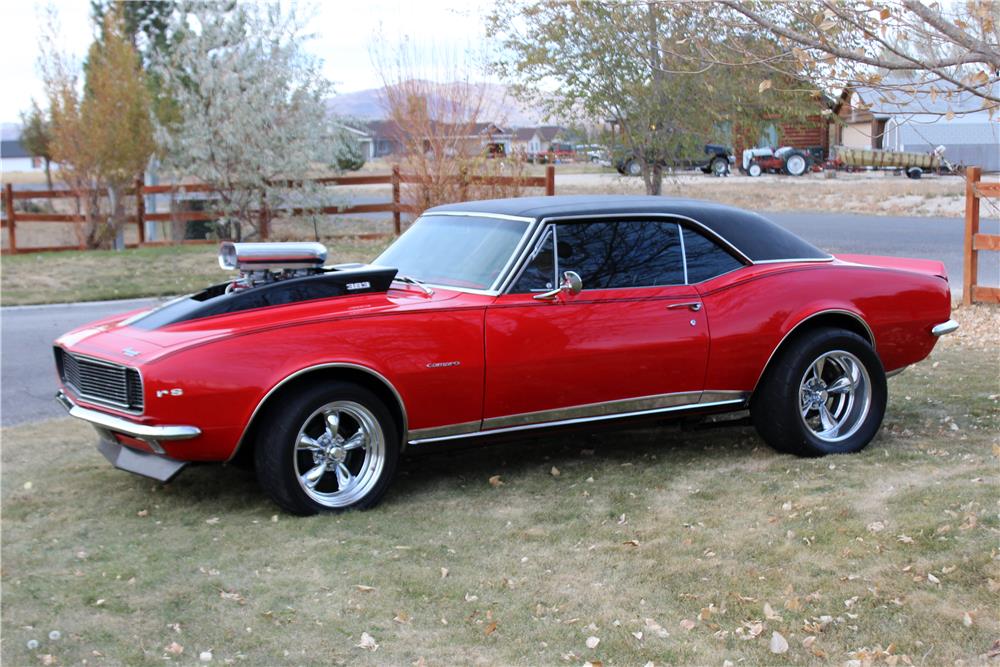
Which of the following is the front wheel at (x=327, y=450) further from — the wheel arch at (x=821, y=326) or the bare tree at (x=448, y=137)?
the bare tree at (x=448, y=137)

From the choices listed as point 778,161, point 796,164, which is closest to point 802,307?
point 796,164

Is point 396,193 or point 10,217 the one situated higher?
point 396,193

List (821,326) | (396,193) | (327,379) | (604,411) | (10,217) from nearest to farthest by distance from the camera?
(327,379) < (604,411) < (821,326) < (10,217) < (396,193)

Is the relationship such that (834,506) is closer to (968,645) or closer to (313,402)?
(968,645)

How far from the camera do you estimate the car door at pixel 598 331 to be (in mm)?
5902

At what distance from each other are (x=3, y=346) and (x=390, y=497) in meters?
7.22

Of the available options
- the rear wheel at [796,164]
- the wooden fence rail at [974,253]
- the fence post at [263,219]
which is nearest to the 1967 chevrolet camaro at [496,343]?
the wooden fence rail at [974,253]

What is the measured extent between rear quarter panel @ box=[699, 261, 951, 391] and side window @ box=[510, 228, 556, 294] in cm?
95

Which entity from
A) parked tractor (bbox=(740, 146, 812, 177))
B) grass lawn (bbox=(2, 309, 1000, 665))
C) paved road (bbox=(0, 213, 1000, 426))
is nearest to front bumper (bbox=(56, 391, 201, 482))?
grass lawn (bbox=(2, 309, 1000, 665))

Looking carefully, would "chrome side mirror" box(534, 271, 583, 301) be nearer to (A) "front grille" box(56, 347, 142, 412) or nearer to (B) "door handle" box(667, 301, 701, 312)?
(B) "door handle" box(667, 301, 701, 312)

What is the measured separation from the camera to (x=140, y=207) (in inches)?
837

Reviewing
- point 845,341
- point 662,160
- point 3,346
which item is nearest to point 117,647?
point 845,341

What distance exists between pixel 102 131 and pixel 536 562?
17923mm

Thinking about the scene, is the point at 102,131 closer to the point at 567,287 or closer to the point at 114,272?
the point at 114,272
